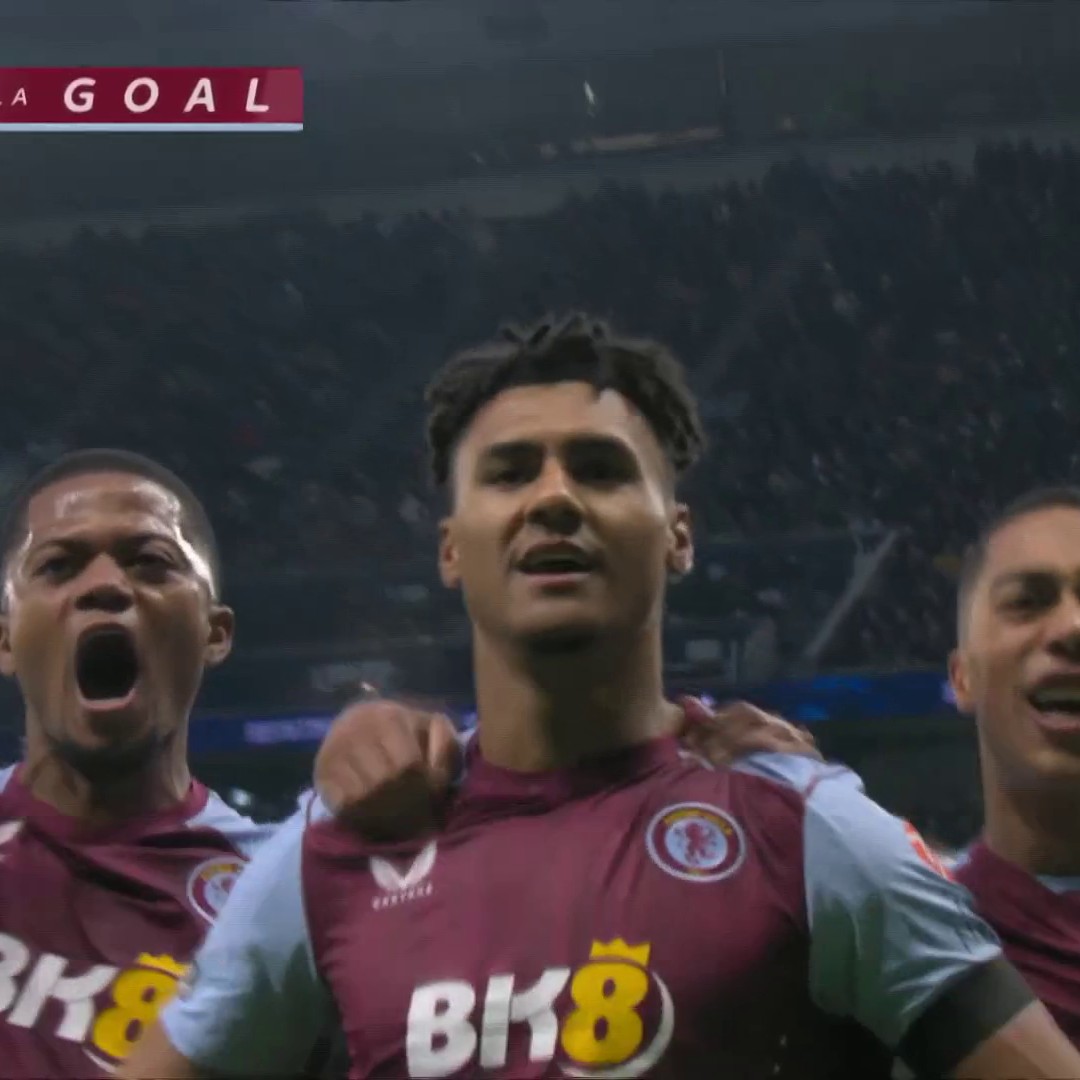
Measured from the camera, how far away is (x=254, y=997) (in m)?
1.16

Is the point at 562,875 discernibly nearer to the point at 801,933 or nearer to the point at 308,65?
the point at 801,933

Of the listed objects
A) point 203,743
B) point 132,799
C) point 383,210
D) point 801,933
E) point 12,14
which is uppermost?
point 383,210

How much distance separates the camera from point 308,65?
5578mm

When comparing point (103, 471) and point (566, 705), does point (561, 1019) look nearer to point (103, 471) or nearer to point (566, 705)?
point (566, 705)

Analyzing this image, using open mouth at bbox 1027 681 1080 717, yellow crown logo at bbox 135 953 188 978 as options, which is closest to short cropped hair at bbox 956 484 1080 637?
open mouth at bbox 1027 681 1080 717

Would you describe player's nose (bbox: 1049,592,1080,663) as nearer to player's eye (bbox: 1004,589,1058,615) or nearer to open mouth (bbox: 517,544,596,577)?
player's eye (bbox: 1004,589,1058,615)

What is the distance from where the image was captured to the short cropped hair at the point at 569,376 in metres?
1.26

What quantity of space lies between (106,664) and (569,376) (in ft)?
1.83

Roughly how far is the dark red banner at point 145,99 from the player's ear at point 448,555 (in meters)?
1.74

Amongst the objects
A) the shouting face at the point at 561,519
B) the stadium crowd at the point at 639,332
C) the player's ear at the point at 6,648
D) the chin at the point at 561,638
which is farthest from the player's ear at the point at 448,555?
the stadium crowd at the point at 639,332

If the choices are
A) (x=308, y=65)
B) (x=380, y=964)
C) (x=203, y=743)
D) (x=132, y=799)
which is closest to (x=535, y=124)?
(x=308, y=65)

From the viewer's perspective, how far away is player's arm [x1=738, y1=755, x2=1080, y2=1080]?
3.39 ft

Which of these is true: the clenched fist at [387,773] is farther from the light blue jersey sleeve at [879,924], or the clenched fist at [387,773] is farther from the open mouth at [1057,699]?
the open mouth at [1057,699]

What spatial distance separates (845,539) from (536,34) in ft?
6.65
